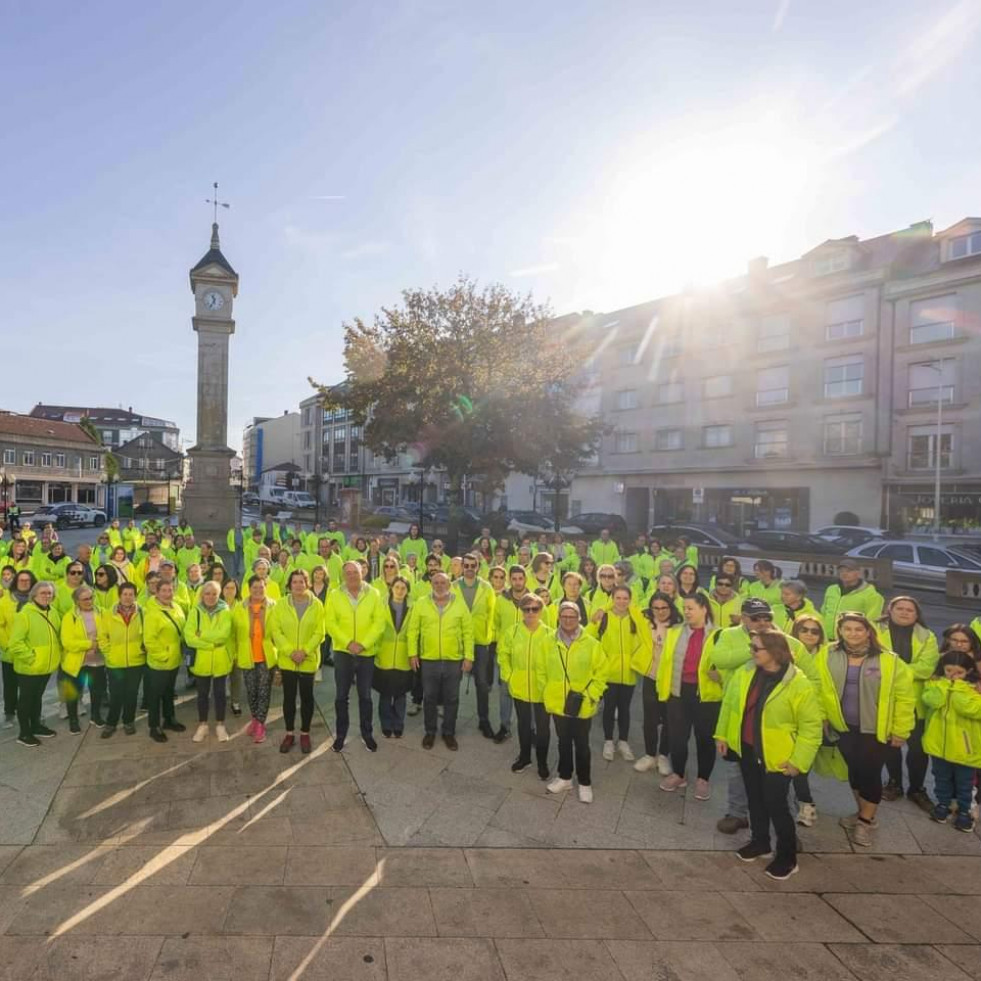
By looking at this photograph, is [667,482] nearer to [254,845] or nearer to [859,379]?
[859,379]

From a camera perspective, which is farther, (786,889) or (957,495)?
(957,495)

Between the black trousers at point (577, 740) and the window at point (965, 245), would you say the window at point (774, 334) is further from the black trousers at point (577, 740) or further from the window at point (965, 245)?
the black trousers at point (577, 740)

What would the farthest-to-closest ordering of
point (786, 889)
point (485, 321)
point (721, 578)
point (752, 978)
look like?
point (485, 321) → point (721, 578) → point (786, 889) → point (752, 978)

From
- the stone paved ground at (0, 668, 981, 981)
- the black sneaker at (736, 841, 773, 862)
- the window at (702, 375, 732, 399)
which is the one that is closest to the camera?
the stone paved ground at (0, 668, 981, 981)

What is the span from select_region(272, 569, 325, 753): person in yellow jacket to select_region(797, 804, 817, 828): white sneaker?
439 cm

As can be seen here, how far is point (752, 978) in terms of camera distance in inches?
130

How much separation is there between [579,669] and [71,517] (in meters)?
39.7

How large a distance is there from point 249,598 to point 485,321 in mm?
18407

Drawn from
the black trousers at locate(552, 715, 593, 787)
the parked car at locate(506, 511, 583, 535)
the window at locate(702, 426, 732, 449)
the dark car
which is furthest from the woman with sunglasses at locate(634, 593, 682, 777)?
the window at locate(702, 426, 732, 449)

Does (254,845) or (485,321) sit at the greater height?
(485,321)

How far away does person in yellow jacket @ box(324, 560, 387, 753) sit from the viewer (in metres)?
5.95

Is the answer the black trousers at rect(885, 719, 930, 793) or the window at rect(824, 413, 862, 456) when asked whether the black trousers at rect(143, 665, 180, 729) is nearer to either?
the black trousers at rect(885, 719, 930, 793)

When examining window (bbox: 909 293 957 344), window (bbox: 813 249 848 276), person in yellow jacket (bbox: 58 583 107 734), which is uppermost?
window (bbox: 813 249 848 276)

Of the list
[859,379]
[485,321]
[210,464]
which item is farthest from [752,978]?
[859,379]
